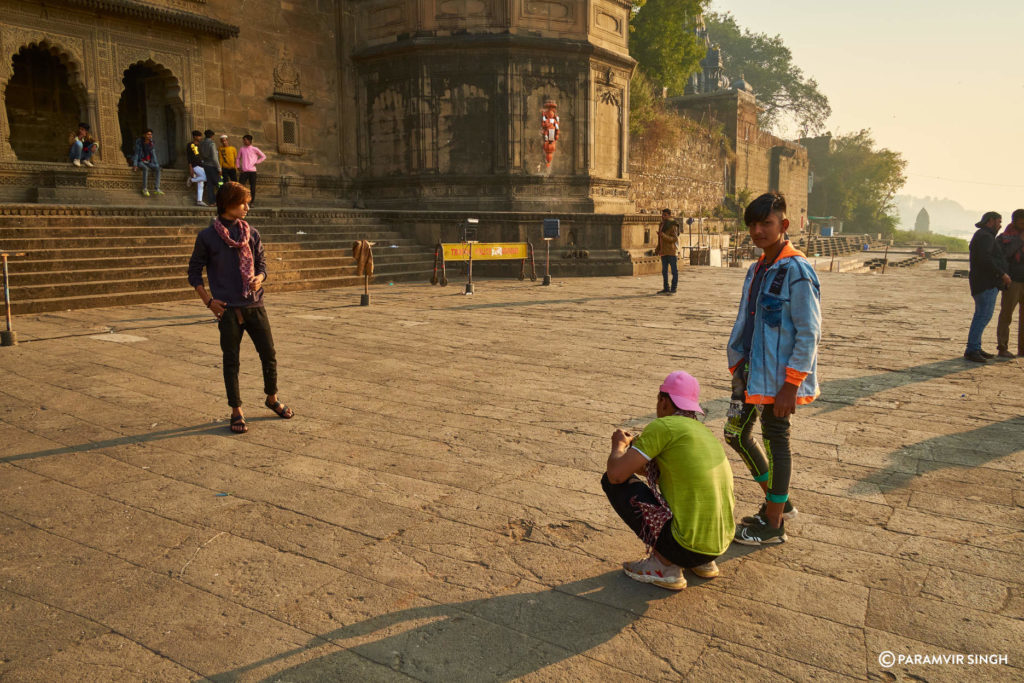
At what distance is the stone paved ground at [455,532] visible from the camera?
242 centimetres

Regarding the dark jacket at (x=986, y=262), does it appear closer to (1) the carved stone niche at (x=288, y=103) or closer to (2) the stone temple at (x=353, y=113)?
(2) the stone temple at (x=353, y=113)

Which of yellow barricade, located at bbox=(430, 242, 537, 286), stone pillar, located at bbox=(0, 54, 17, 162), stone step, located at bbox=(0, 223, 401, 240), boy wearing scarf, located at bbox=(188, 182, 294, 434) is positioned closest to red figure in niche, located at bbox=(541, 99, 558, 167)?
yellow barricade, located at bbox=(430, 242, 537, 286)

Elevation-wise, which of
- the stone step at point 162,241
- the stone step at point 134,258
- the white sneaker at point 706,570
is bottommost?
the white sneaker at point 706,570

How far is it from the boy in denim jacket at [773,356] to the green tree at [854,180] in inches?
2605

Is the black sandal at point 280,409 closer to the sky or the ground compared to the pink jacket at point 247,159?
closer to the ground

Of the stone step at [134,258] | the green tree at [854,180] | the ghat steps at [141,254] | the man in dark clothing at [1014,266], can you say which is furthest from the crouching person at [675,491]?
the green tree at [854,180]

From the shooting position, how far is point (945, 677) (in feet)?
→ 7.51

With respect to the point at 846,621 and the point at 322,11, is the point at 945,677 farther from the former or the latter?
the point at 322,11

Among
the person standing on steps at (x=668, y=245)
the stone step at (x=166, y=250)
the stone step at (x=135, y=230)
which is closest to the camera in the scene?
the stone step at (x=166, y=250)

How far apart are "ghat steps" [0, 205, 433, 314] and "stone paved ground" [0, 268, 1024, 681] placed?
12.2 feet

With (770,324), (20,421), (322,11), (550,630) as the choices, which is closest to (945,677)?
(550,630)

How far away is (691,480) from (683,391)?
14.2 inches

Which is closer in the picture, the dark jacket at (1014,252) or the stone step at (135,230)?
the dark jacket at (1014,252)

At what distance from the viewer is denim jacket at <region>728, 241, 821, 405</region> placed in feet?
10.1
